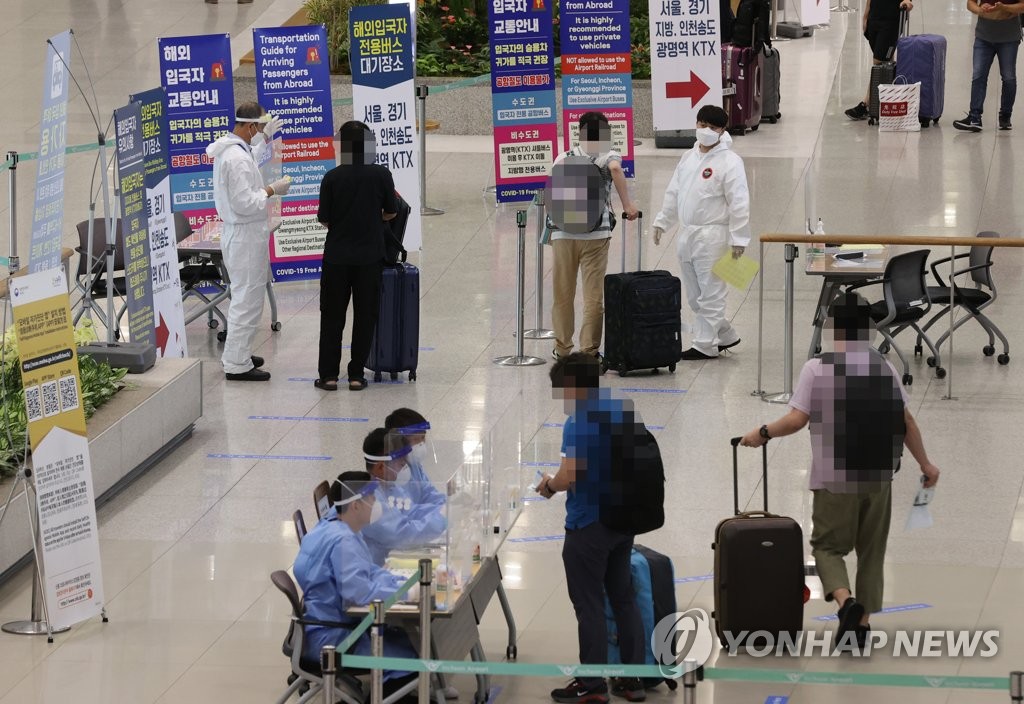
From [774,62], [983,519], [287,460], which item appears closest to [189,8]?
[774,62]

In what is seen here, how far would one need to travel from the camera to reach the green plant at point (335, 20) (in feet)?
60.0

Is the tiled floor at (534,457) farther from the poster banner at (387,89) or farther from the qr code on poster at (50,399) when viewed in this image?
the qr code on poster at (50,399)

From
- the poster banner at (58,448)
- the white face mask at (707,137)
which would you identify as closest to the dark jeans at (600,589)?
the poster banner at (58,448)

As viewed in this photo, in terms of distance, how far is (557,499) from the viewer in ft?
29.6

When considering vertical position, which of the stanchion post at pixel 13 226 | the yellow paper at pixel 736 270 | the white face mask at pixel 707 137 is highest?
the white face mask at pixel 707 137

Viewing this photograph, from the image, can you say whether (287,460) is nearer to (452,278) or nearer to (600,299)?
(600,299)

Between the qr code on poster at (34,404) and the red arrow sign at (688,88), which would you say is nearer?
the qr code on poster at (34,404)

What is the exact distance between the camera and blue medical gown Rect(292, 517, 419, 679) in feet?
20.8

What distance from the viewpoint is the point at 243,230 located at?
1081 centimetres

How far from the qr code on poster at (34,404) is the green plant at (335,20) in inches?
450

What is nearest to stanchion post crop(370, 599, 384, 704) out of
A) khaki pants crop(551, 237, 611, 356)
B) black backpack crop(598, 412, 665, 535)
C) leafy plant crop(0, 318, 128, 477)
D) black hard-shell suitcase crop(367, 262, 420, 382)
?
black backpack crop(598, 412, 665, 535)

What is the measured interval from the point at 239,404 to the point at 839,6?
56.7ft

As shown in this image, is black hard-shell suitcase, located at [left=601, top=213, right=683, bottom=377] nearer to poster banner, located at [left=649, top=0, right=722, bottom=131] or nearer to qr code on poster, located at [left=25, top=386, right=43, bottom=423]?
poster banner, located at [left=649, top=0, right=722, bottom=131]

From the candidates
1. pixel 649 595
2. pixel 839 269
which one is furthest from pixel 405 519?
pixel 839 269
